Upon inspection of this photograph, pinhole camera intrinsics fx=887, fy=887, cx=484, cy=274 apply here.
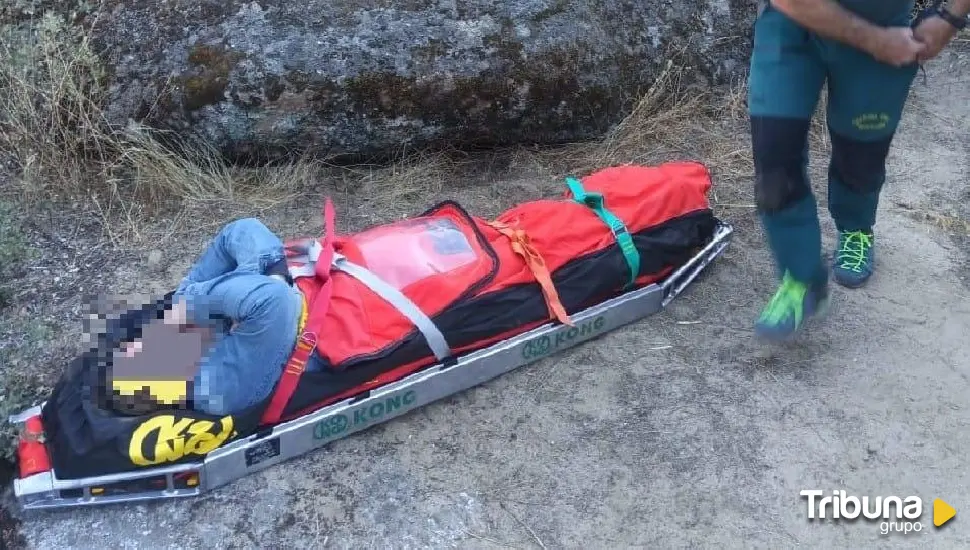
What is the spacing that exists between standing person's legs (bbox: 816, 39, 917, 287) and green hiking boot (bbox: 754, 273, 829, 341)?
0.43m

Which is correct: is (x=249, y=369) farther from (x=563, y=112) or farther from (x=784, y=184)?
(x=563, y=112)

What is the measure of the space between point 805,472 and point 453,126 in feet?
7.22

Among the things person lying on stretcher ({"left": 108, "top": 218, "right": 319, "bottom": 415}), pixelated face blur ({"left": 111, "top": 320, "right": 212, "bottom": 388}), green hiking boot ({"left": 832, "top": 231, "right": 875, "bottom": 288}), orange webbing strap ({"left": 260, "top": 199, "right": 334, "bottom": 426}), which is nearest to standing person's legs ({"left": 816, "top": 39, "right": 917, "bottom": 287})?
green hiking boot ({"left": 832, "top": 231, "right": 875, "bottom": 288})

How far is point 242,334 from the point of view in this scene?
2.58 metres

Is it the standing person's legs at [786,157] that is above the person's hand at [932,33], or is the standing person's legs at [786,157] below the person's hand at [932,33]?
below

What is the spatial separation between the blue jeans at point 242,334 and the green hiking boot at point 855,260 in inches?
80.6

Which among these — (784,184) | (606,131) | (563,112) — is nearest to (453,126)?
(563,112)

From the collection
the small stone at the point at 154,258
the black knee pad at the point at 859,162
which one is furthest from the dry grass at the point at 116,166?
the black knee pad at the point at 859,162

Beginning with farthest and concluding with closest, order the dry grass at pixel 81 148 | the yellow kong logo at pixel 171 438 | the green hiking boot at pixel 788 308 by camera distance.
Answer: the dry grass at pixel 81 148, the green hiking boot at pixel 788 308, the yellow kong logo at pixel 171 438

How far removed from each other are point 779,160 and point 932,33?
55cm

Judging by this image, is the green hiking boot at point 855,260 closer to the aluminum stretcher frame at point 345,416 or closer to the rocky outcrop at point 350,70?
the aluminum stretcher frame at point 345,416

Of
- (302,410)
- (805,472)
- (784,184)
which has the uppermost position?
(784,184)

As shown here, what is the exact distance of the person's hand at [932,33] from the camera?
8.38 feet

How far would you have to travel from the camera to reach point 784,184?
2793mm
